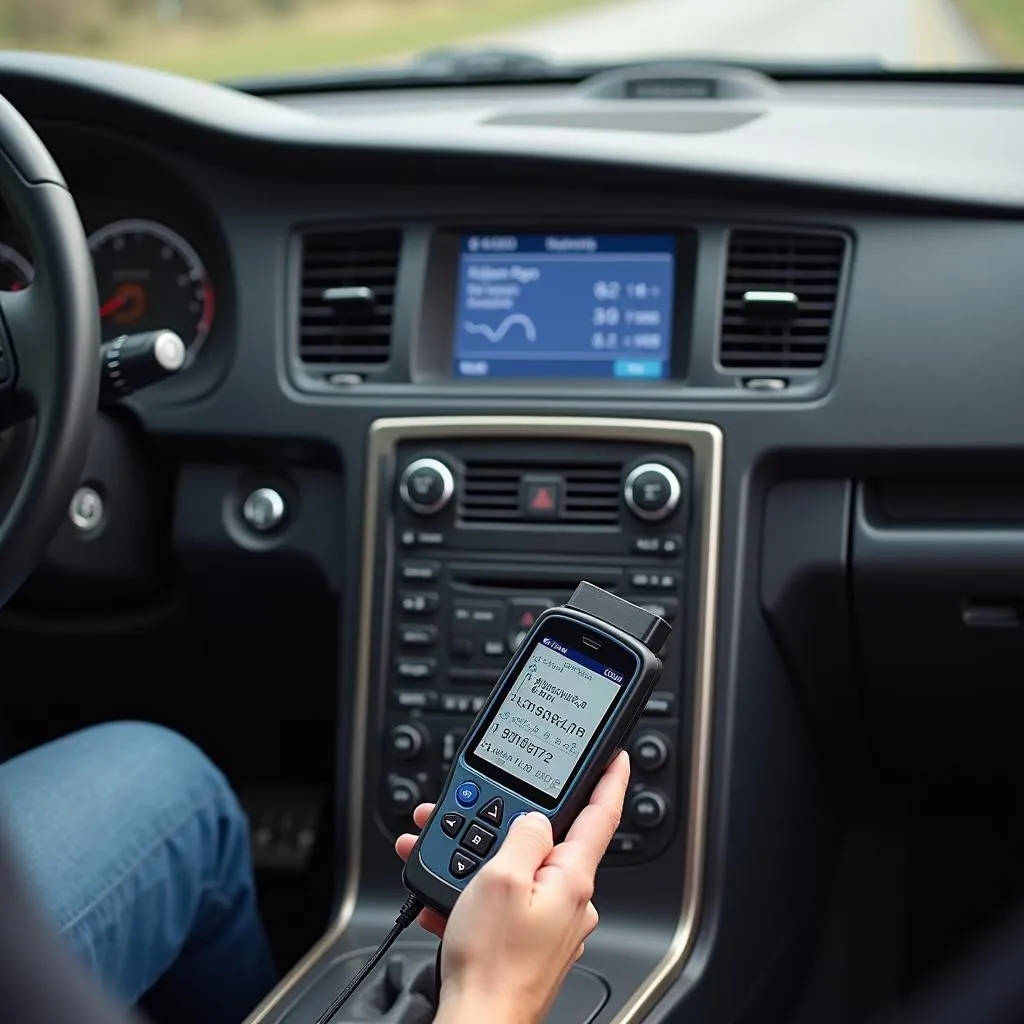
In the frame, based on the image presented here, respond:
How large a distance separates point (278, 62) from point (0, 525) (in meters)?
1.57

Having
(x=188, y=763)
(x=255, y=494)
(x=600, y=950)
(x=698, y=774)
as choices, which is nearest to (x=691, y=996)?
(x=600, y=950)

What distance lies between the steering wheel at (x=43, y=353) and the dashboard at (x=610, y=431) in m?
0.42

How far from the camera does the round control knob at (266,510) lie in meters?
1.85

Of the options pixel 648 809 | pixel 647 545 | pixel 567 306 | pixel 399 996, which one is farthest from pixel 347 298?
pixel 399 996

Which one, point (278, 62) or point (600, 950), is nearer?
point (600, 950)

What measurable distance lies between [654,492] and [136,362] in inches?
22.7

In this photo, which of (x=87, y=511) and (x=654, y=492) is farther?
(x=87, y=511)

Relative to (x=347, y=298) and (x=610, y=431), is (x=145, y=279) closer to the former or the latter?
(x=347, y=298)

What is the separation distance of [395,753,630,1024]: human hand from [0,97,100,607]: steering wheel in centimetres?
56

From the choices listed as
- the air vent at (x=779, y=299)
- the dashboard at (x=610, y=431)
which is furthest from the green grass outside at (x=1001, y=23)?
the air vent at (x=779, y=299)

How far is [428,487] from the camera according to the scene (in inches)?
66.3

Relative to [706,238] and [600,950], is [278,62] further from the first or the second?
[600,950]

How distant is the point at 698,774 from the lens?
5.25ft

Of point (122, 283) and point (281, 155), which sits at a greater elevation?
point (281, 155)
